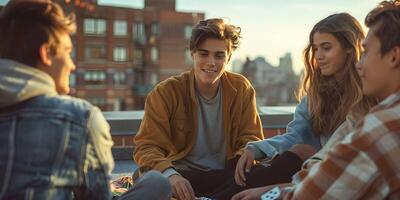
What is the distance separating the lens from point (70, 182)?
1.33 metres

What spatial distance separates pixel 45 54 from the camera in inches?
52.5

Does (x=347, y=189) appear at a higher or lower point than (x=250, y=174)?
higher

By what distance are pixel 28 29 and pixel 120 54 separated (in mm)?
37501

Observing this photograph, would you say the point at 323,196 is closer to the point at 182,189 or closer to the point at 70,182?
the point at 70,182

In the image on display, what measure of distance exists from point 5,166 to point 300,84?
1533 mm

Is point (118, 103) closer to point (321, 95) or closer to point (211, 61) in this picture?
point (211, 61)

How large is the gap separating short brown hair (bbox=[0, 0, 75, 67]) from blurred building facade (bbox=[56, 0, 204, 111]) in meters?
34.2

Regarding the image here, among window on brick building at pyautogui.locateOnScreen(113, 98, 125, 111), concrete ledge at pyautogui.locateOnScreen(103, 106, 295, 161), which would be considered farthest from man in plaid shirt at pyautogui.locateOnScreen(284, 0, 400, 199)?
window on brick building at pyautogui.locateOnScreen(113, 98, 125, 111)

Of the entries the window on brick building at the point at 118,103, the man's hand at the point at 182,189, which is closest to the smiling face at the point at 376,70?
the man's hand at the point at 182,189

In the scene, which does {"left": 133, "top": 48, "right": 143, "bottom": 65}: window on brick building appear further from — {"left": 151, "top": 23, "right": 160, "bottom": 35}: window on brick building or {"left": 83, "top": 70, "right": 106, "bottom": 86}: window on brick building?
{"left": 83, "top": 70, "right": 106, "bottom": 86}: window on brick building

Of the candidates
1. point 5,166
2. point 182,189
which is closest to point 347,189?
point 5,166

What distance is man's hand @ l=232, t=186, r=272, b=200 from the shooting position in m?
1.97

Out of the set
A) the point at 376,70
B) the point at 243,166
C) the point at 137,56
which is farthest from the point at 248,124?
the point at 137,56

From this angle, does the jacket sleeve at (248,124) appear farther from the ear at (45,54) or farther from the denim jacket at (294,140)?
the ear at (45,54)
